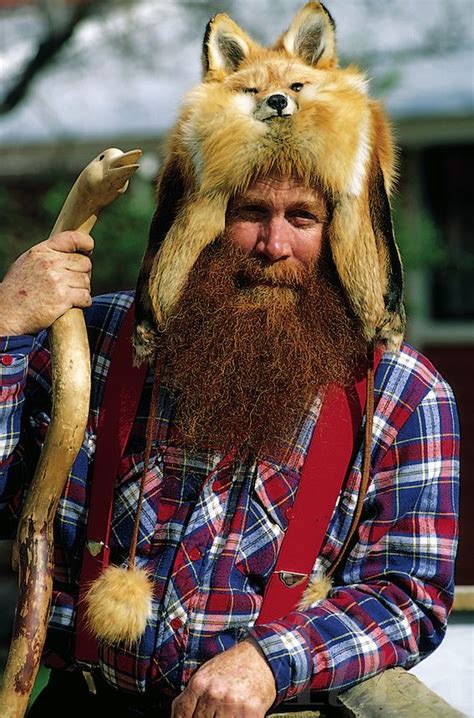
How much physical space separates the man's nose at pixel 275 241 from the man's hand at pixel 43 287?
0.45 meters

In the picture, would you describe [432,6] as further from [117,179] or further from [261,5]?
[117,179]

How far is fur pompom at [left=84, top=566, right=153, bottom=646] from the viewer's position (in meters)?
2.44

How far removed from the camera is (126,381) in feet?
8.79

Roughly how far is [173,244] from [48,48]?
5.88 meters

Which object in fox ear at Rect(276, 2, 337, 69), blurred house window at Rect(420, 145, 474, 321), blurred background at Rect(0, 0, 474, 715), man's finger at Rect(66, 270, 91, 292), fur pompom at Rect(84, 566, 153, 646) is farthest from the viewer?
blurred house window at Rect(420, 145, 474, 321)

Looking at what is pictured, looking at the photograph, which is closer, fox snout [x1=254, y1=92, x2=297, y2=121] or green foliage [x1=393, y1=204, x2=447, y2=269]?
fox snout [x1=254, y1=92, x2=297, y2=121]

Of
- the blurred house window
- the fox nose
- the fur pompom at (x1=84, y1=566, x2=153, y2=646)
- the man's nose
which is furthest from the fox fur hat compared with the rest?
the blurred house window

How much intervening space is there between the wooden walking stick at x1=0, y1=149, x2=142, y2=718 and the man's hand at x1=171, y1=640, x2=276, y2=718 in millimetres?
377

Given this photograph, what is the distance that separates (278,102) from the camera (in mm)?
2596

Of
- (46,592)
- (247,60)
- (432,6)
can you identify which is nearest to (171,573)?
(46,592)

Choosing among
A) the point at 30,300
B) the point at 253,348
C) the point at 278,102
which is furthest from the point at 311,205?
the point at 30,300

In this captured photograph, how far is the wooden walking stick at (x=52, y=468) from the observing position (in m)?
2.46

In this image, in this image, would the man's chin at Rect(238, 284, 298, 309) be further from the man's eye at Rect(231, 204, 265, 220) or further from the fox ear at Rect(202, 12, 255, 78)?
the fox ear at Rect(202, 12, 255, 78)

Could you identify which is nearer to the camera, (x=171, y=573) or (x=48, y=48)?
(x=171, y=573)
